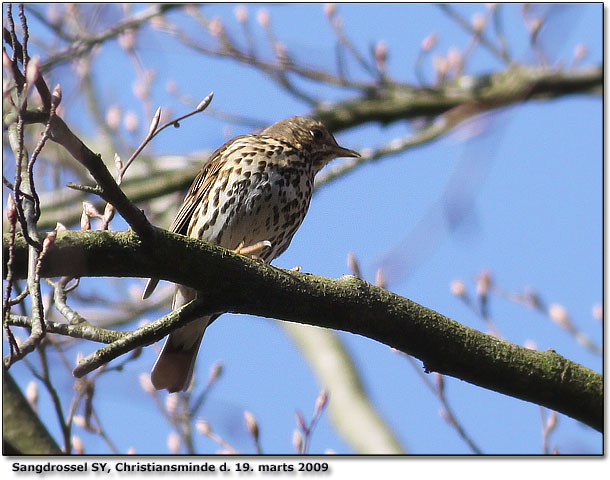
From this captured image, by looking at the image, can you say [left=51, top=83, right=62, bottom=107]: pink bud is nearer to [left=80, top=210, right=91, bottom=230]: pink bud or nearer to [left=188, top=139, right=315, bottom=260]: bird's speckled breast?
[left=80, top=210, right=91, bottom=230]: pink bud

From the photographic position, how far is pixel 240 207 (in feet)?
14.2

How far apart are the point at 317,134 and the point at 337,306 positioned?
2349 millimetres

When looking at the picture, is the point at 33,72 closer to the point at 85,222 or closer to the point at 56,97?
the point at 56,97

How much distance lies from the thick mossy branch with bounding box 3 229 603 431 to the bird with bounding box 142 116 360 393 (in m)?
1.16

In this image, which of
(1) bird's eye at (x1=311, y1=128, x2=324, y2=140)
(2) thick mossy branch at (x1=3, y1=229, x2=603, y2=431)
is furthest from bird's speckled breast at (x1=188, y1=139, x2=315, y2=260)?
(2) thick mossy branch at (x1=3, y1=229, x2=603, y2=431)

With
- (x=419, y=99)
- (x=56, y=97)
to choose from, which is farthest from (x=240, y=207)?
(x=419, y=99)

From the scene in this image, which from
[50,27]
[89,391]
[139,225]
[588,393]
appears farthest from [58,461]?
[50,27]

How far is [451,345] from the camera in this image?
3.16 metres

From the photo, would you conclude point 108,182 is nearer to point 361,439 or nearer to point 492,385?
point 492,385

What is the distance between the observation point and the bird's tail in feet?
14.7

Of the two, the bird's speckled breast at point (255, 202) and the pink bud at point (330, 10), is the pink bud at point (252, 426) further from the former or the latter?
the pink bud at point (330, 10)


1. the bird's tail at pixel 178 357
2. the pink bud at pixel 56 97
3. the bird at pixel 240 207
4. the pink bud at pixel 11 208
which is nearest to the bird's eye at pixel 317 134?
the bird at pixel 240 207

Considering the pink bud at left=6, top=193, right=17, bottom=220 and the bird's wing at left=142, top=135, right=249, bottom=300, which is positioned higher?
the bird's wing at left=142, top=135, right=249, bottom=300

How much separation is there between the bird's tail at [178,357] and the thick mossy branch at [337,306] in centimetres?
150
